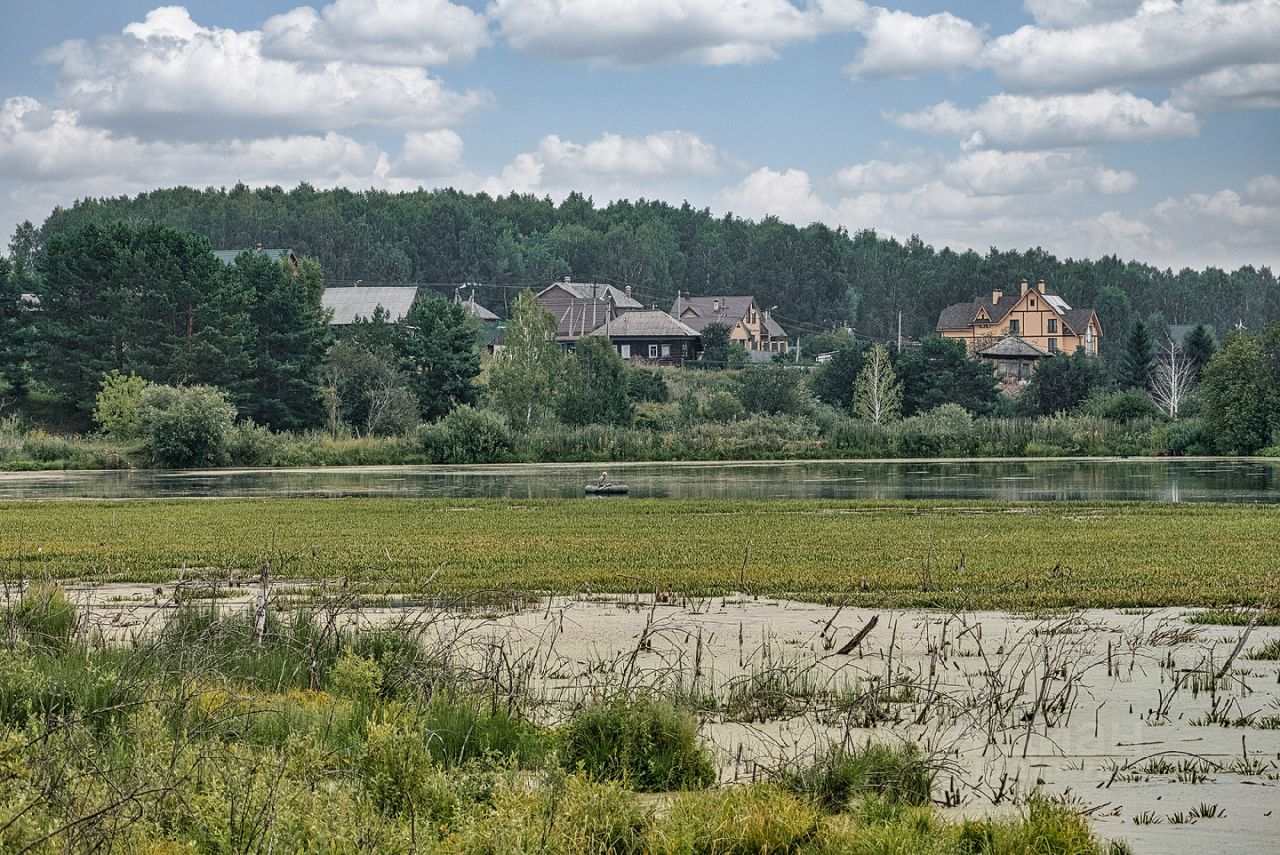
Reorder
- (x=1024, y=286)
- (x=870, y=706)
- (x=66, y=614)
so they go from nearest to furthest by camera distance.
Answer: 1. (x=870, y=706)
2. (x=66, y=614)
3. (x=1024, y=286)

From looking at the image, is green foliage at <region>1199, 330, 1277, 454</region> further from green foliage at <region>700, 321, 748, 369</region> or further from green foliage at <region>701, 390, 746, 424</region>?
green foliage at <region>700, 321, 748, 369</region>

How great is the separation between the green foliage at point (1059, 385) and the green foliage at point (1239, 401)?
17351 mm

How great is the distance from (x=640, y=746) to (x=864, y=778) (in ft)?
5.48

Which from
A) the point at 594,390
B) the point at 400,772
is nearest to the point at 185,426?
the point at 594,390

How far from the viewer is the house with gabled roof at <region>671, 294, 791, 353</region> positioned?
6225 inches

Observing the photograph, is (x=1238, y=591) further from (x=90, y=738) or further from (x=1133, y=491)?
(x=1133, y=491)

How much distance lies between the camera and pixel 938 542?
93.6 ft

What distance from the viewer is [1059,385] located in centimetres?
9144

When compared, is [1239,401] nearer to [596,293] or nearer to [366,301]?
[366,301]

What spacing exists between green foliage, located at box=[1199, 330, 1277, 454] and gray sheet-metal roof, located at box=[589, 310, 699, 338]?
A: 58928mm

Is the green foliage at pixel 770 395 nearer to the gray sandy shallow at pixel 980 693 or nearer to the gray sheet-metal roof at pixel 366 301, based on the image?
the gray sheet-metal roof at pixel 366 301

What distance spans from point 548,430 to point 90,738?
2593 inches

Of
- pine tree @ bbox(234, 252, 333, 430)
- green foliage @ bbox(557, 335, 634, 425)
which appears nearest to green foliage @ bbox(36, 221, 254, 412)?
pine tree @ bbox(234, 252, 333, 430)

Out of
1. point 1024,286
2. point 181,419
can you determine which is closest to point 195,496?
point 181,419
